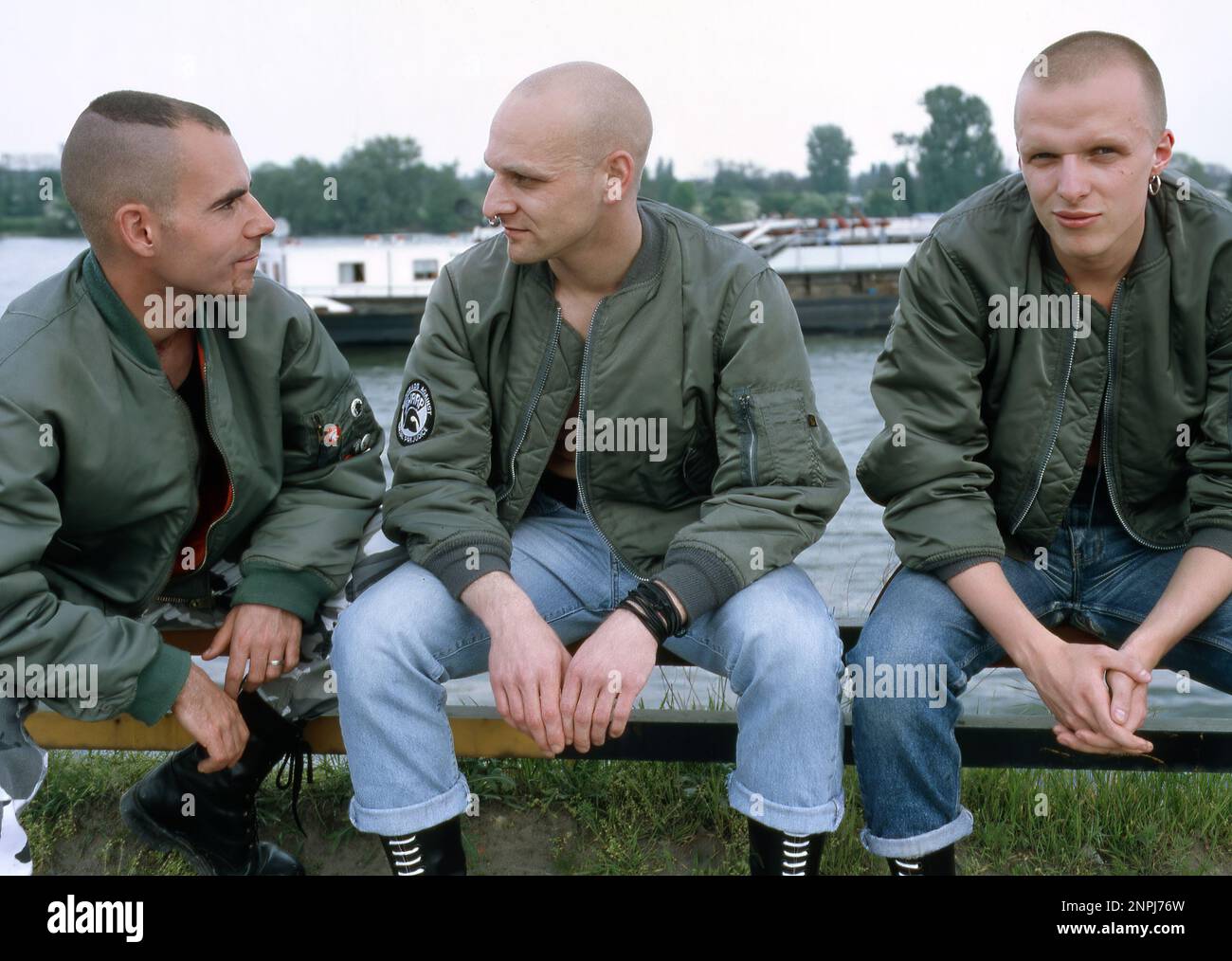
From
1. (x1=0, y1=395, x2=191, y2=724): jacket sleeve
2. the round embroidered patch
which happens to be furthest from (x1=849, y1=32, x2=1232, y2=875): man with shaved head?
(x1=0, y1=395, x2=191, y2=724): jacket sleeve

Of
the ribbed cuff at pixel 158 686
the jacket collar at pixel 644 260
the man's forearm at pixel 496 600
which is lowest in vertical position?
the ribbed cuff at pixel 158 686

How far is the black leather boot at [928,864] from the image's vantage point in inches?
97.9

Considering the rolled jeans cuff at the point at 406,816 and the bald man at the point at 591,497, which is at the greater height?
the bald man at the point at 591,497

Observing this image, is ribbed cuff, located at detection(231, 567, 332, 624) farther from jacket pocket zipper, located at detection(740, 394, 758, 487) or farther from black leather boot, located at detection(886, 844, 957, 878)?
black leather boot, located at detection(886, 844, 957, 878)

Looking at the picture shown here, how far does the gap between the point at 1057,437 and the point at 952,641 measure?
524 mm

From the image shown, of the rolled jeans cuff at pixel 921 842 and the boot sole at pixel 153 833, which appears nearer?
the rolled jeans cuff at pixel 921 842

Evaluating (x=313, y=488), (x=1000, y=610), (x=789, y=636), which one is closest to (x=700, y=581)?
(x=789, y=636)

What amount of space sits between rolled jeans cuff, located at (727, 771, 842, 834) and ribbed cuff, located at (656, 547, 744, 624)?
36 centimetres

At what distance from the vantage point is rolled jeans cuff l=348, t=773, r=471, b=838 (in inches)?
94.4

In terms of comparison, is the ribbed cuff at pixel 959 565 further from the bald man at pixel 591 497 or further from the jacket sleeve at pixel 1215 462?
the jacket sleeve at pixel 1215 462

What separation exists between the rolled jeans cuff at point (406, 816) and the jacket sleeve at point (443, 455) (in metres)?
0.46

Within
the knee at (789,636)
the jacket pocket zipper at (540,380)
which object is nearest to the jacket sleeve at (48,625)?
the jacket pocket zipper at (540,380)

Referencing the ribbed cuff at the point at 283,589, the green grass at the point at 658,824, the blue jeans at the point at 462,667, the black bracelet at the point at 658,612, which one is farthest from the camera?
the green grass at the point at 658,824
